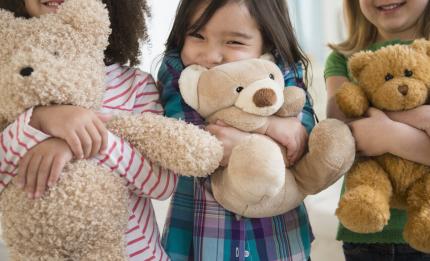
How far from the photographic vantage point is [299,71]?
2.89 feet

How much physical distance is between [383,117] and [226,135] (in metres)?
0.27

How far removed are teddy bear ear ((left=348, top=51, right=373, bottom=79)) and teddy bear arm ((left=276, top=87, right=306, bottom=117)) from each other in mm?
108

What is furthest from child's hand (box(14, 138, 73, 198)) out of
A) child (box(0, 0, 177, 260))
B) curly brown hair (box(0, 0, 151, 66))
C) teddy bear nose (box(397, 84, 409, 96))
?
teddy bear nose (box(397, 84, 409, 96))

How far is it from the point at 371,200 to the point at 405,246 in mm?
418

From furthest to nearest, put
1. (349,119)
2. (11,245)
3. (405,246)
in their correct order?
(405,246), (349,119), (11,245)

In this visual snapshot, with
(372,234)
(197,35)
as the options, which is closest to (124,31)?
(197,35)

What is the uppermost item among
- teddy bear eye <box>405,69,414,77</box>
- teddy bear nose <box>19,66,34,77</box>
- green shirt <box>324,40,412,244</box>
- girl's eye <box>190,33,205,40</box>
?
girl's eye <box>190,33,205,40</box>

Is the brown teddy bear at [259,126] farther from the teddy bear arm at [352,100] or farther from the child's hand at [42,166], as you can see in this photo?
the child's hand at [42,166]

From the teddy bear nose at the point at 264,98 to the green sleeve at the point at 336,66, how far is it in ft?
1.19

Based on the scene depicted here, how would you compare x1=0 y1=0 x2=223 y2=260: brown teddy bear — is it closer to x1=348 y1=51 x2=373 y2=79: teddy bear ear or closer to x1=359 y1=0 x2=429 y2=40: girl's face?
x1=348 y1=51 x2=373 y2=79: teddy bear ear

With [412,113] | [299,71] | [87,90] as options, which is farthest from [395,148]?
[87,90]

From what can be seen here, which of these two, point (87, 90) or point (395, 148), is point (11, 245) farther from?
point (395, 148)

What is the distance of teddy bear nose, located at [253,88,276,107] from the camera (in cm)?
69

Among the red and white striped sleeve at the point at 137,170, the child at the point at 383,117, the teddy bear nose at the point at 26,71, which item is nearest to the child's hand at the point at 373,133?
the child at the point at 383,117
